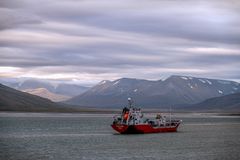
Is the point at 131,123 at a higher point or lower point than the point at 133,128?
higher

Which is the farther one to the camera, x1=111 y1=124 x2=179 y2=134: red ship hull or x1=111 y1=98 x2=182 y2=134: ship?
x1=111 y1=124 x2=179 y2=134: red ship hull

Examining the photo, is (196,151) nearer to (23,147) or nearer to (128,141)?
(128,141)

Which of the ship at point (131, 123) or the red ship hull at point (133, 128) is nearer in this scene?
the ship at point (131, 123)

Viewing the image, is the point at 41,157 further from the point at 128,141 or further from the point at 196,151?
the point at 128,141

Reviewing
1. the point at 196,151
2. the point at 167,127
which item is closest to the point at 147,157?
the point at 196,151

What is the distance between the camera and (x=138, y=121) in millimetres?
131500

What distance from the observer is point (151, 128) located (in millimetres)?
137000

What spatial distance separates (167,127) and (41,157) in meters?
72.2

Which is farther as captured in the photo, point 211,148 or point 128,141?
point 128,141

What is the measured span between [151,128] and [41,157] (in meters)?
61.8

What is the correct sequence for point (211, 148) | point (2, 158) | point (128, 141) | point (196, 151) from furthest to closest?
point (128, 141) < point (211, 148) < point (196, 151) < point (2, 158)

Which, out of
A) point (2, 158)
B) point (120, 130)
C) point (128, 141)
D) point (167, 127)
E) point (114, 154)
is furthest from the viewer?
point (167, 127)

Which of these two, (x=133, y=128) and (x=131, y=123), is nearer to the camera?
(x=133, y=128)

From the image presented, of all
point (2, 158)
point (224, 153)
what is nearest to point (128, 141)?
point (224, 153)
